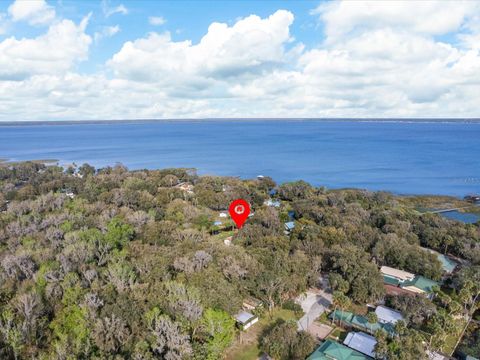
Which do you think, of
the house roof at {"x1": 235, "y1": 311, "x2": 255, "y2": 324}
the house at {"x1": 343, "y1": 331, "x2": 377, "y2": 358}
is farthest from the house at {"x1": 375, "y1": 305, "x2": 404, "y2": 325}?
the house roof at {"x1": 235, "y1": 311, "x2": 255, "y2": 324}

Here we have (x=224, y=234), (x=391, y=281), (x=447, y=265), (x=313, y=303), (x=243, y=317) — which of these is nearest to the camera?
(x=243, y=317)

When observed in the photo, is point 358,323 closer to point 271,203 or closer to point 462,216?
point 271,203

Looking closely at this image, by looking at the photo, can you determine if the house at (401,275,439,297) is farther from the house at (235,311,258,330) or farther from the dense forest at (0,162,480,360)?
the house at (235,311,258,330)

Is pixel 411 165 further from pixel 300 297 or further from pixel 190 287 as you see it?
pixel 190 287

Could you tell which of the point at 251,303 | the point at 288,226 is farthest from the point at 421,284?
the point at 288,226

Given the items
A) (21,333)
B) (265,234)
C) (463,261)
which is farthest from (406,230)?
(21,333)

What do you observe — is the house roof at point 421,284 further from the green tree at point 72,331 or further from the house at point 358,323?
the green tree at point 72,331

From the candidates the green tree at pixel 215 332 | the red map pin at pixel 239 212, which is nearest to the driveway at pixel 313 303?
the green tree at pixel 215 332
